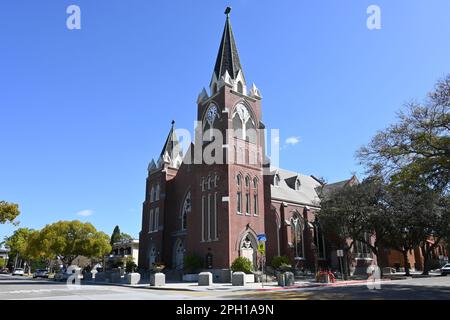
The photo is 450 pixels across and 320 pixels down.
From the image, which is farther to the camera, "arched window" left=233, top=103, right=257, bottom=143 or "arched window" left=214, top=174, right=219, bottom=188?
"arched window" left=233, top=103, right=257, bottom=143

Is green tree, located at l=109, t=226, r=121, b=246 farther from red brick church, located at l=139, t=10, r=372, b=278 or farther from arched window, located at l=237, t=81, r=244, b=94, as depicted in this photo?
arched window, located at l=237, t=81, r=244, b=94

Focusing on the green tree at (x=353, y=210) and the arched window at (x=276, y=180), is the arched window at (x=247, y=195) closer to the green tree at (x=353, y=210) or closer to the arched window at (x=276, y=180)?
the green tree at (x=353, y=210)

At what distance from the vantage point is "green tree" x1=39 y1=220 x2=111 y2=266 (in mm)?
57438

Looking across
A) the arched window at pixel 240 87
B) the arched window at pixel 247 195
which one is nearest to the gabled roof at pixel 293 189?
the arched window at pixel 247 195

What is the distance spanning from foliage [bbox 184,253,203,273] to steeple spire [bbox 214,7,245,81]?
21127 mm

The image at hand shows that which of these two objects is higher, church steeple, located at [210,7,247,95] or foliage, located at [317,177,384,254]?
church steeple, located at [210,7,247,95]

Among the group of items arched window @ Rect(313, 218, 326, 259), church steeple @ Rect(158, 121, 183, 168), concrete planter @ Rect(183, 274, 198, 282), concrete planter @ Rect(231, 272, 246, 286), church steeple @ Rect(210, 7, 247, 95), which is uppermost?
church steeple @ Rect(210, 7, 247, 95)

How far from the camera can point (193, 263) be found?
38312mm

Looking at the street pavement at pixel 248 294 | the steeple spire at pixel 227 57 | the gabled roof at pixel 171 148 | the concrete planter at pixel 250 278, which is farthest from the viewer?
the gabled roof at pixel 171 148

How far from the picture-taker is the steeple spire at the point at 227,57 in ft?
149

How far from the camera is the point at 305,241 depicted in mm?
47062

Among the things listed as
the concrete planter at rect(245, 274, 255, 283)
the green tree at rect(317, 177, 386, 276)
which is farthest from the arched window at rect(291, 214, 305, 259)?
the concrete planter at rect(245, 274, 255, 283)

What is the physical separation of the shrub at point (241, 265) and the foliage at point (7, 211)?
1910cm

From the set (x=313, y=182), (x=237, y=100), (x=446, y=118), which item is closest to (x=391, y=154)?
→ (x=446, y=118)
